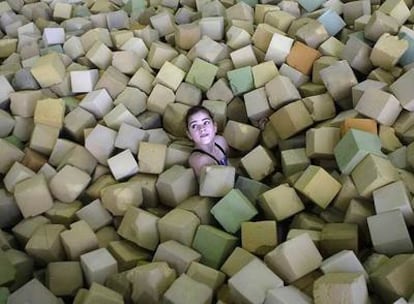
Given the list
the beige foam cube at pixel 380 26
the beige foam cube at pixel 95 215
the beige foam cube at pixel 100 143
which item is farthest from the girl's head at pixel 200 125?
the beige foam cube at pixel 380 26

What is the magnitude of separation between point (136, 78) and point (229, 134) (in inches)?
14.5

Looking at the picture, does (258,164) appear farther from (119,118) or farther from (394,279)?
(394,279)

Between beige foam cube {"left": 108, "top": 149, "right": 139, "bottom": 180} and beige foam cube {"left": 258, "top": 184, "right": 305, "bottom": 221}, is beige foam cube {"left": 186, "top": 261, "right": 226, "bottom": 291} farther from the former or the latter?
beige foam cube {"left": 108, "top": 149, "right": 139, "bottom": 180}

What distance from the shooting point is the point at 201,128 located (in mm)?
1600

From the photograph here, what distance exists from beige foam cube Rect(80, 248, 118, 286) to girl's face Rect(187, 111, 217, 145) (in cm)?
46

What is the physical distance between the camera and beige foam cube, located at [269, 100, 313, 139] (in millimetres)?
1576

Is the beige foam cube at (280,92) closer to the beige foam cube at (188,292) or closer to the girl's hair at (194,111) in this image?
the girl's hair at (194,111)

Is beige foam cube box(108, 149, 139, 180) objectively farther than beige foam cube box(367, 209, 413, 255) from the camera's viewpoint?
Yes

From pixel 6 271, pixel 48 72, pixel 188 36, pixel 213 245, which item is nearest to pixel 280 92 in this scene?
pixel 188 36

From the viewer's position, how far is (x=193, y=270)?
1233 mm

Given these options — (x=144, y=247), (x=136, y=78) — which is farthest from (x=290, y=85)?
(x=144, y=247)

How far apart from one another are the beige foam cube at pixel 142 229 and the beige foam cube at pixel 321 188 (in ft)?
1.28

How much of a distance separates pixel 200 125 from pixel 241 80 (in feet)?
0.76

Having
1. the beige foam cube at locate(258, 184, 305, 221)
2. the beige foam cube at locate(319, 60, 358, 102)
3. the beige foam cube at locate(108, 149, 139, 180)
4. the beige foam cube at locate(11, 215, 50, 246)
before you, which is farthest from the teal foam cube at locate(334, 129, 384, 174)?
the beige foam cube at locate(11, 215, 50, 246)
